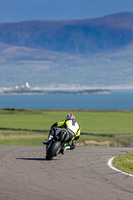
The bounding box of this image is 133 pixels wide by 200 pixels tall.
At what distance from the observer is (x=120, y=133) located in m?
36.6

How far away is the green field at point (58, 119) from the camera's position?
34.6 meters

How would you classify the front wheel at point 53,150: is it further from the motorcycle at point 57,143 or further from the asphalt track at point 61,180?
the asphalt track at point 61,180

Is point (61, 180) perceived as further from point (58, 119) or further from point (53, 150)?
point (58, 119)

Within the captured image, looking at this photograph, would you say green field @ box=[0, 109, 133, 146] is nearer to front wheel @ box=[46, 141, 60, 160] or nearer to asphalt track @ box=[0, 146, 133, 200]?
front wheel @ box=[46, 141, 60, 160]

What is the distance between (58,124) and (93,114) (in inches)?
1272

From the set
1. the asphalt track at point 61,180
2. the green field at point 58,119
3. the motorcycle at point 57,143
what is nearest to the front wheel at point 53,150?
the motorcycle at point 57,143

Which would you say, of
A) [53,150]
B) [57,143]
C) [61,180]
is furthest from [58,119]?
[61,180]

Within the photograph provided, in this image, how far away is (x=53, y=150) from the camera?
1858 centimetres

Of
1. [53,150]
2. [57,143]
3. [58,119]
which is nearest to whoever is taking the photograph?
[53,150]

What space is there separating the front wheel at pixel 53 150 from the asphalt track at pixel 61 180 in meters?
0.17

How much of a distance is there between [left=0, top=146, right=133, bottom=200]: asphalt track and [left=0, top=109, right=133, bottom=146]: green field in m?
15.3

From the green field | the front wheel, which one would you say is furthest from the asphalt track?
the green field

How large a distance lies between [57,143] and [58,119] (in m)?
27.6

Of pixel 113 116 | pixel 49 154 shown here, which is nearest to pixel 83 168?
pixel 49 154
